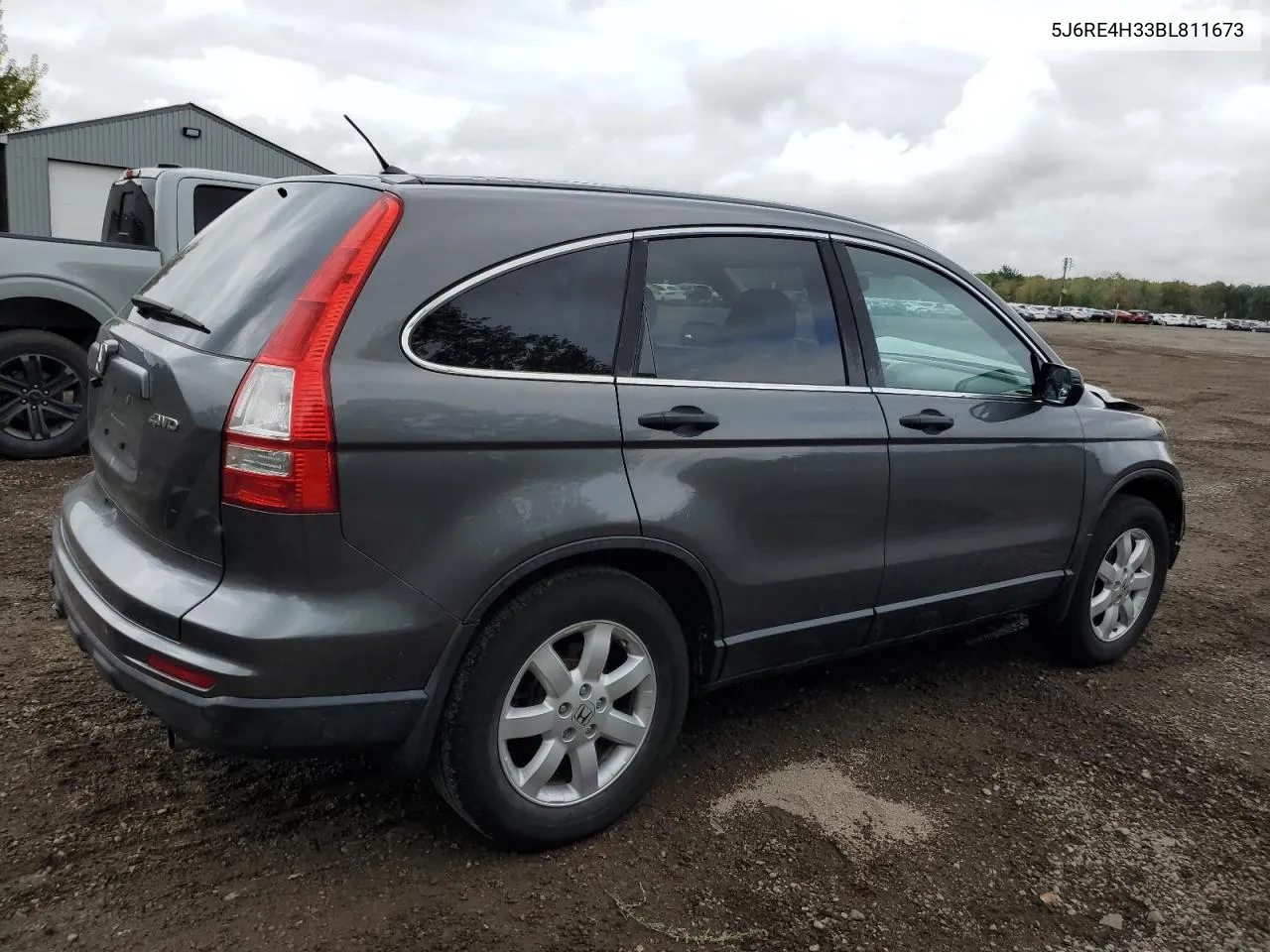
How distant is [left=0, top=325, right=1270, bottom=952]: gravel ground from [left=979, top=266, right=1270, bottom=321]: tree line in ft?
Result: 323

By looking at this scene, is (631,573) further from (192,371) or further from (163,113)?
(163,113)

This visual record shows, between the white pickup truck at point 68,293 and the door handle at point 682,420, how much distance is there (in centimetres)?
506

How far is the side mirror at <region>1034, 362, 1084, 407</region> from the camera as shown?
4020 millimetres

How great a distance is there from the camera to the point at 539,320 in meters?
2.77

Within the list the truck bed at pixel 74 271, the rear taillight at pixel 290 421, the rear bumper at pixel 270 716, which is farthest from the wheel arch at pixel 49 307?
the rear taillight at pixel 290 421

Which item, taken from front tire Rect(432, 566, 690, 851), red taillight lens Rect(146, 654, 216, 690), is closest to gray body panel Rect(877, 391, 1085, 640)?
front tire Rect(432, 566, 690, 851)

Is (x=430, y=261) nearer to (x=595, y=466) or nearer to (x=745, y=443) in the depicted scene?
(x=595, y=466)

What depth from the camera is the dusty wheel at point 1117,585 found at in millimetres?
4348

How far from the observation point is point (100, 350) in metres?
3.05

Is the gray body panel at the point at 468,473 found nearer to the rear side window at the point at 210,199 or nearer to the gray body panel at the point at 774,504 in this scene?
the gray body panel at the point at 774,504

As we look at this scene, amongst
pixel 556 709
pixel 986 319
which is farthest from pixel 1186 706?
pixel 556 709

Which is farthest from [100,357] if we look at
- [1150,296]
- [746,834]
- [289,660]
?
[1150,296]

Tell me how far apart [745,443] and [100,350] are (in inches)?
73.1

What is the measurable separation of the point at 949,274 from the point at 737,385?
1217 millimetres
